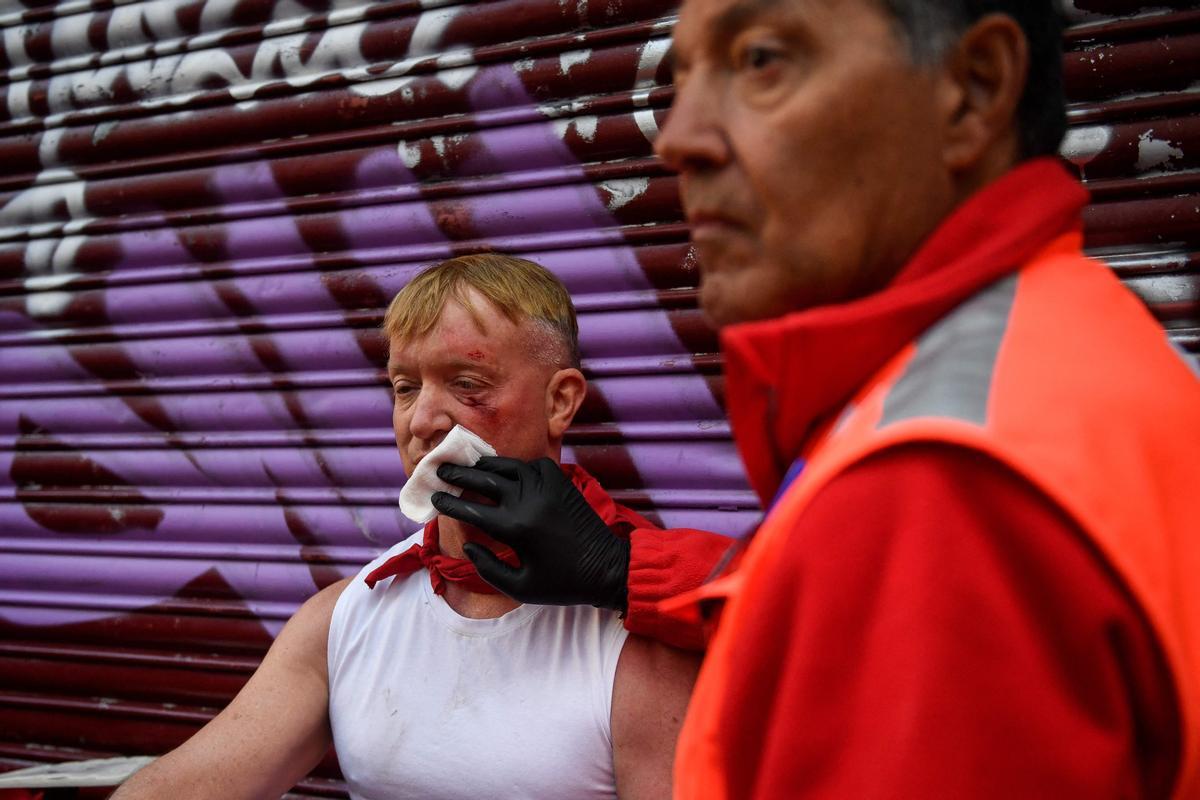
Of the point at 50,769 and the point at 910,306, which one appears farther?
the point at 50,769

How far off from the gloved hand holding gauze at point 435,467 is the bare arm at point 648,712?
Answer: 53 centimetres

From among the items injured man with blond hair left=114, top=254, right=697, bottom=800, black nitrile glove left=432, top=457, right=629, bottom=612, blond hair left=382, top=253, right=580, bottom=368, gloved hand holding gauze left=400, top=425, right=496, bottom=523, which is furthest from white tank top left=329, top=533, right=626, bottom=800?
blond hair left=382, top=253, right=580, bottom=368

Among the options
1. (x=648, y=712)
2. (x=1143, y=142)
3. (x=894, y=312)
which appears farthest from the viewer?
(x=1143, y=142)

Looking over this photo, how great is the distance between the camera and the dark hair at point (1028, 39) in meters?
0.98

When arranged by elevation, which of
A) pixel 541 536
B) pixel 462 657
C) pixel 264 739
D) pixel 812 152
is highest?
pixel 812 152

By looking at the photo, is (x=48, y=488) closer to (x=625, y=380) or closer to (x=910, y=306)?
(x=625, y=380)

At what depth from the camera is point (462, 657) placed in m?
2.21

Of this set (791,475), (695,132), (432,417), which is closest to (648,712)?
(432,417)

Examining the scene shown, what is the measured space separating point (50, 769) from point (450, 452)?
1663mm

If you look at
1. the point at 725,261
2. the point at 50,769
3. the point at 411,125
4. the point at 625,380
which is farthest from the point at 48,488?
the point at 725,261

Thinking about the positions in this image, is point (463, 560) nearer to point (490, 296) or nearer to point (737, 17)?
point (490, 296)

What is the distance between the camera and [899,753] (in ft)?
2.32

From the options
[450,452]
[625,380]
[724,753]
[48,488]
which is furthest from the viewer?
[48,488]

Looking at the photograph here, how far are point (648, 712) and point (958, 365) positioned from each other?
1405mm
